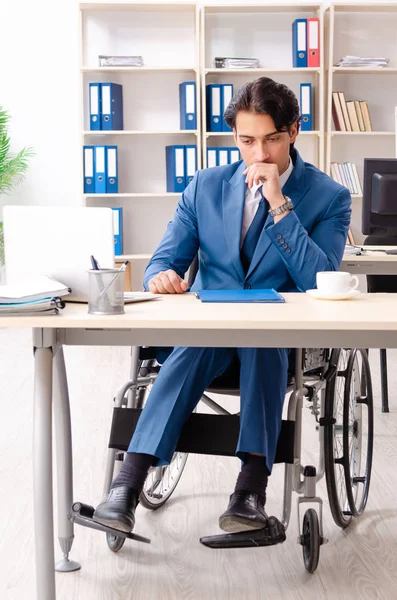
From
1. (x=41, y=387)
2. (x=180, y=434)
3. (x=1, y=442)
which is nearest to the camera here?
(x=41, y=387)

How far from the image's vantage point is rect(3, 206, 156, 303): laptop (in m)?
1.81

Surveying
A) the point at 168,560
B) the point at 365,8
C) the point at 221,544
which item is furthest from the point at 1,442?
the point at 365,8

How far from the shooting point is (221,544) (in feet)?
6.19

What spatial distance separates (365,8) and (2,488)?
4.39m

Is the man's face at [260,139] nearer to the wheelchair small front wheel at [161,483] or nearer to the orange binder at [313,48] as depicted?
the wheelchair small front wheel at [161,483]

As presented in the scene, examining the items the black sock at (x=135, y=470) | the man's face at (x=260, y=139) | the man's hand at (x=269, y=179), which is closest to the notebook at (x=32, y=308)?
the black sock at (x=135, y=470)

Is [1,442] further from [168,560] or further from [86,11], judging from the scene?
[86,11]

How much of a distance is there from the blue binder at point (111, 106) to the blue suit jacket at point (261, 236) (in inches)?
135

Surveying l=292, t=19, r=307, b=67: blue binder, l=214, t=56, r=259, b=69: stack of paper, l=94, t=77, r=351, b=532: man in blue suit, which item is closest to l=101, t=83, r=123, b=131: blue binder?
l=214, t=56, r=259, b=69: stack of paper

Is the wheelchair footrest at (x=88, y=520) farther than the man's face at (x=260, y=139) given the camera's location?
No

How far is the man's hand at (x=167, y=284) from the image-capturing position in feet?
6.90

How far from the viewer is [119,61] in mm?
5648

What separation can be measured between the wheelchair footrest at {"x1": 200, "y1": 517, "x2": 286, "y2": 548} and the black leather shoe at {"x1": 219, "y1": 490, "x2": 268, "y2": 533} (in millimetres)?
12

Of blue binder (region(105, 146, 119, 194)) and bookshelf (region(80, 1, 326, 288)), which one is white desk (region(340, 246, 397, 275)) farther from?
blue binder (region(105, 146, 119, 194))
